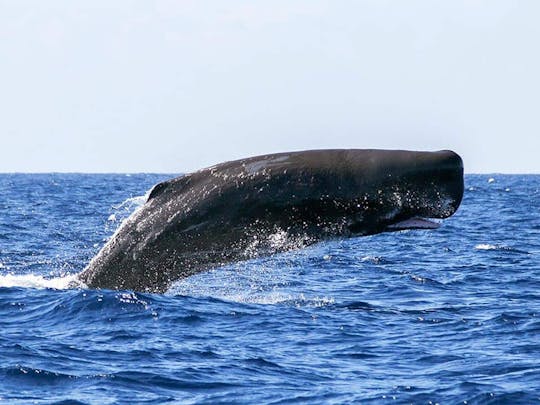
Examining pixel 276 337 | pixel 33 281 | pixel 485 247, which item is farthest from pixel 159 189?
pixel 485 247

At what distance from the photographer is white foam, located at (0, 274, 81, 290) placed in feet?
61.1

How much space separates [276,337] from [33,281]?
6.28m

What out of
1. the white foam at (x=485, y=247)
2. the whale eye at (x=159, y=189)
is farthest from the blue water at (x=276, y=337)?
the white foam at (x=485, y=247)

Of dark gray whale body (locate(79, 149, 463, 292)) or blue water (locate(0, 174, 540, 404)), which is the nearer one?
dark gray whale body (locate(79, 149, 463, 292))

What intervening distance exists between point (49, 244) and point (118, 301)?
1396 cm

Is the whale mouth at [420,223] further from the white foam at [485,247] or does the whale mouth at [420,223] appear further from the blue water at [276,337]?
the white foam at [485,247]

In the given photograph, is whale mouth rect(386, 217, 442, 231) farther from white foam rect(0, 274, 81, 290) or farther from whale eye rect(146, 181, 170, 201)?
white foam rect(0, 274, 81, 290)

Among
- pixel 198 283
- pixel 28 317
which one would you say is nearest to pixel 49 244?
pixel 198 283

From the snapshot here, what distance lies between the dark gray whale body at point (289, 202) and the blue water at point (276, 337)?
0.49m

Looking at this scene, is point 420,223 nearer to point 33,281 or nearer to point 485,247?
point 33,281

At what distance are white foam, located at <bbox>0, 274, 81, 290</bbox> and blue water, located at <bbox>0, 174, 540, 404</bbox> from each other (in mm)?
53

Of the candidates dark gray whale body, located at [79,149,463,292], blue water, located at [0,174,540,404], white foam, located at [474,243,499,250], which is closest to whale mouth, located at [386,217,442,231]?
dark gray whale body, located at [79,149,463,292]

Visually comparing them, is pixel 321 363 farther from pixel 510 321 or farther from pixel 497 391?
pixel 510 321

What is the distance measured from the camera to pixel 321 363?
13422 millimetres
